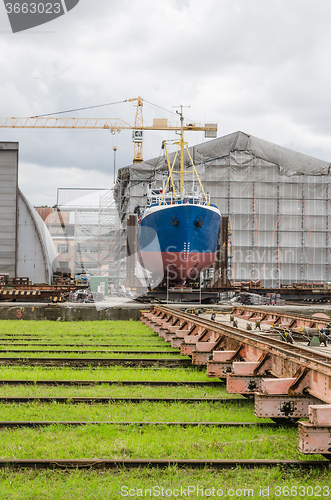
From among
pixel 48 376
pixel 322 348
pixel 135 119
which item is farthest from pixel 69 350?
pixel 135 119

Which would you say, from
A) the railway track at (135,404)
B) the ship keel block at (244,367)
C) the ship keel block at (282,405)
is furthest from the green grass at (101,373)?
the ship keel block at (282,405)

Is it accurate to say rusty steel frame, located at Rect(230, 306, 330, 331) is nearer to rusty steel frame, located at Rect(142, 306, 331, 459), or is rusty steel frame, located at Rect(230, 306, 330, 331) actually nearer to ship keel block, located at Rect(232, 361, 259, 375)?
rusty steel frame, located at Rect(142, 306, 331, 459)

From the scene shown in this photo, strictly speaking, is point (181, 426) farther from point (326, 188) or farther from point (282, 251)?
point (326, 188)

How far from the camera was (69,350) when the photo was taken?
10625 mm

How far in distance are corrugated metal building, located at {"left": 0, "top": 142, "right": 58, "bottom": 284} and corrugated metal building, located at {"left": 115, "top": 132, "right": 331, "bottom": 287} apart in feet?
46.8

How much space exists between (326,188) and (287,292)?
1964 cm

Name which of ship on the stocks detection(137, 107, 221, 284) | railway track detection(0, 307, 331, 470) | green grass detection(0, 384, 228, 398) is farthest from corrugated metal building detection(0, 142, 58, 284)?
green grass detection(0, 384, 228, 398)

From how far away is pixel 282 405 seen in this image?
4.60 metres

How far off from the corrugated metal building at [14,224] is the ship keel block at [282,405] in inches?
1242

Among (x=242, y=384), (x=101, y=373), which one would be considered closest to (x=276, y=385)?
(x=242, y=384)

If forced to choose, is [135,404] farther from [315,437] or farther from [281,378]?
[315,437]

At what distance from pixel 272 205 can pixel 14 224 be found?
82.9 ft

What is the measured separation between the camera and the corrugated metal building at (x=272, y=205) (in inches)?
Answer: 1729

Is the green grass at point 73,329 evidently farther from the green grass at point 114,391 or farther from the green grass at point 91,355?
the green grass at point 114,391
